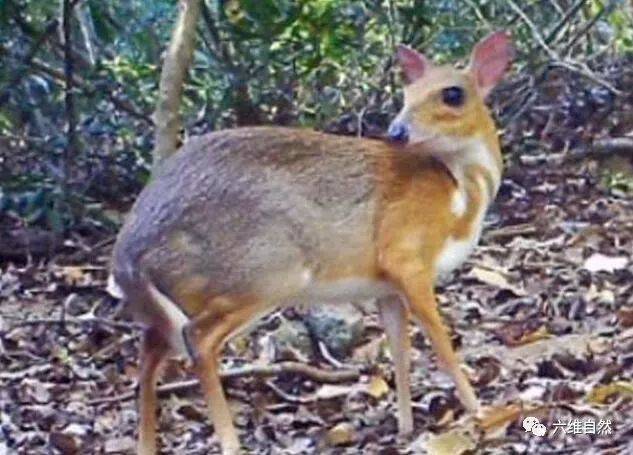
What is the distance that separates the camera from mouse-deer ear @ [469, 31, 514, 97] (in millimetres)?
5938

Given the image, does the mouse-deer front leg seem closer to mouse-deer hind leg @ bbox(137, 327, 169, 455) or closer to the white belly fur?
the white belly fur

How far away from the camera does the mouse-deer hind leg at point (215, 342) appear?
532cm

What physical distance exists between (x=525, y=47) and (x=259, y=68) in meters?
1.66

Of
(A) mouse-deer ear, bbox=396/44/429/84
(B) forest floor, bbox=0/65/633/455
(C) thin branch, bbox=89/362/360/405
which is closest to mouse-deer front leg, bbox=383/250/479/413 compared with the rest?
(B) forest floor, bbox=0/65/633/455

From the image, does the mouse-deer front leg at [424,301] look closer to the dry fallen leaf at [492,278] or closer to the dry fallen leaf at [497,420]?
the dry fallen leaf at [497,420]

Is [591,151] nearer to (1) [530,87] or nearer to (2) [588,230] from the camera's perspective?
(1) [530,87]

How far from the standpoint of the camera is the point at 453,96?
582 centimetres

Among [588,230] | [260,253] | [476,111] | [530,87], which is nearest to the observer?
[260,253]

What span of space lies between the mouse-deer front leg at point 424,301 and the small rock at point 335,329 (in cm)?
116

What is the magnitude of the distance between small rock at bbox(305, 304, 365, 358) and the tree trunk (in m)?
1.02

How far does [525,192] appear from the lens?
9195 millimetres

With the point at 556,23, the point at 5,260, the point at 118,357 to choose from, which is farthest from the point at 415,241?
the point at 556,23

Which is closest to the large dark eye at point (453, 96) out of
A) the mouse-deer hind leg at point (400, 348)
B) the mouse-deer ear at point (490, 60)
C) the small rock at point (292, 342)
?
the mouse-deer ear at point (490, 60)

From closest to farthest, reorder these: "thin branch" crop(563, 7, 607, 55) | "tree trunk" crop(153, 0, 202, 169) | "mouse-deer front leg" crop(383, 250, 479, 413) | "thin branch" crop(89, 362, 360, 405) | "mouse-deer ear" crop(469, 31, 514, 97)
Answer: "mouse-deer front leg" crop(383, 250, 479, 413)
"mouse-deer ear" crop(469, 31, 514, 97)
"thin branch" crop(89, 362, 360, 405)
"tree trunk" crop(153, 0, 202, 169)
"thin branch" crop(563, 7, 607, 55)
